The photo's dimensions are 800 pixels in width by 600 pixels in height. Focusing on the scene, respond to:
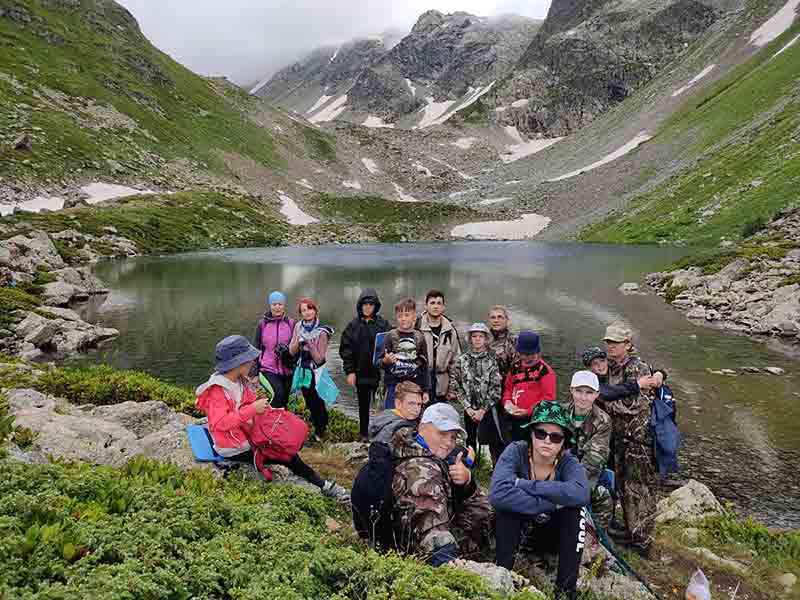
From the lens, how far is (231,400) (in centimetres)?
701

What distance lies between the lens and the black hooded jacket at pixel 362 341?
10930 millimetres

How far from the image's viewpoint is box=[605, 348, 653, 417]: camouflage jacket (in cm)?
771

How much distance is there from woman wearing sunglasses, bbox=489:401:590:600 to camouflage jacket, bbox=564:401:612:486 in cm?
147

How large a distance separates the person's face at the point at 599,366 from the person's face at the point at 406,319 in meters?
3.27

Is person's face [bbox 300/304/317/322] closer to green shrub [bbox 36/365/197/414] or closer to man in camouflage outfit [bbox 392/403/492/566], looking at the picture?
green shrub [bbox 36/365/197/414]

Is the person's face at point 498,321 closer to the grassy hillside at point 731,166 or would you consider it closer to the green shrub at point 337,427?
the green shrub at point 337,427

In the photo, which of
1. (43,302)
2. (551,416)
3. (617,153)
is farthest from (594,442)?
(617,153)

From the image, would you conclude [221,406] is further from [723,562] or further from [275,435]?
[723,562]

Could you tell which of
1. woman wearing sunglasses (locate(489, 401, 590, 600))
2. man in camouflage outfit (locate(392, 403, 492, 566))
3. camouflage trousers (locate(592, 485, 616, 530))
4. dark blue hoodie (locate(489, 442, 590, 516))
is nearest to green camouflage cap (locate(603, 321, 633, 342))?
camouflage trousers (locate(592, 485, 616, 530))

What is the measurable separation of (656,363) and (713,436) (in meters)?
7.31

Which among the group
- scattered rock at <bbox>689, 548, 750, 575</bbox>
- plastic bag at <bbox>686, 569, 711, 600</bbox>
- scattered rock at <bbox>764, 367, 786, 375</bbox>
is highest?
plastic bag at <bbox>686, 569, 711, 600</bbox>

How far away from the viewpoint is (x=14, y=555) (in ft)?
13.0

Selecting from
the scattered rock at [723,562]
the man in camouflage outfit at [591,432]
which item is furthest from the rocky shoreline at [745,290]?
the man in camouflage outfit at [591,432]

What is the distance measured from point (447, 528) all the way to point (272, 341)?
6473mm
